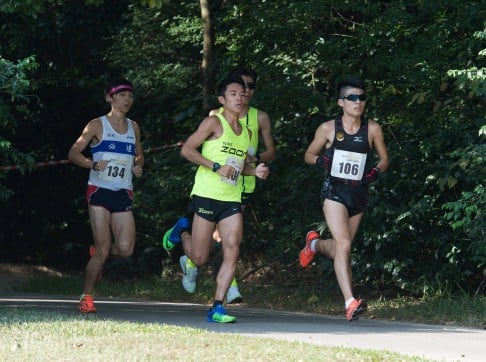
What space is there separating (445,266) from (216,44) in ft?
16.6

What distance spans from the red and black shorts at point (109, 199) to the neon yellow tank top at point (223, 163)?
1.03 meters

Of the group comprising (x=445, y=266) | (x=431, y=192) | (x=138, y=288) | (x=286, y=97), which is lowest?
(x=138, y=288)

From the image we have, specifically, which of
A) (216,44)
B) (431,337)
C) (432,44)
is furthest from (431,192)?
(216,44)

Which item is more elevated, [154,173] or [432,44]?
[432,44]

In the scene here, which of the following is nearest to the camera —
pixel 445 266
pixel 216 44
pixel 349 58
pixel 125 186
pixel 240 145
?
pixel 240 145

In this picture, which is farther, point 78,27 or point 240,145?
point 78,27

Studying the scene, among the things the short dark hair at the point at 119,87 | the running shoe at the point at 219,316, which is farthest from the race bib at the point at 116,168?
the running shoe at the point at 219,316

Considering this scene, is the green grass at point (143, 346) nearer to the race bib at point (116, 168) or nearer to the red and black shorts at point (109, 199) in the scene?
the red and black shorts at point (109, 199)

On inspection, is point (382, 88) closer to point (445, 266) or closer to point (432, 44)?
point (432, 44)

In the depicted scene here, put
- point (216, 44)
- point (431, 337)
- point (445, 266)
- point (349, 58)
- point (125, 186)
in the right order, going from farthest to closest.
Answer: point (216, 44) → point (349, 58) → point (445, 266) → point (125, 186) → point (431, 337)

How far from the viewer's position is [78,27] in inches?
744

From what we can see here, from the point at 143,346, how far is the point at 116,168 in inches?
150

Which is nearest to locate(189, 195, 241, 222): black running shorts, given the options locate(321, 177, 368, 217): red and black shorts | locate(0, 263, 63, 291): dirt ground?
locate(321, 177, 368, 217): red and black shorts

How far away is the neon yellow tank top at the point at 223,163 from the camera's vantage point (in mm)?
10398
